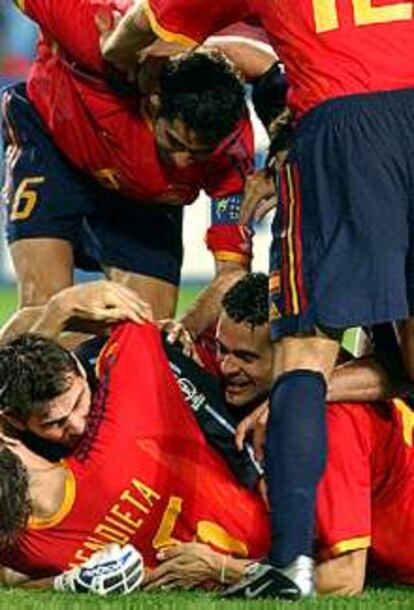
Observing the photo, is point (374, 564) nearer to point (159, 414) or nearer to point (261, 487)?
point (261, 487)

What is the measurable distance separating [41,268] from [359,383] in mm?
2112

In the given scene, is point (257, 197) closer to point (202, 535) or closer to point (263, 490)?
point (263, 490)

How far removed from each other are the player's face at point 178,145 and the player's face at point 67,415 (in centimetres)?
129

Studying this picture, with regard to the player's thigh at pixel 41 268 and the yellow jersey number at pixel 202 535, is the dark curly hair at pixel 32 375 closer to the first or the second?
the yellow jersey number at pixel 202 535

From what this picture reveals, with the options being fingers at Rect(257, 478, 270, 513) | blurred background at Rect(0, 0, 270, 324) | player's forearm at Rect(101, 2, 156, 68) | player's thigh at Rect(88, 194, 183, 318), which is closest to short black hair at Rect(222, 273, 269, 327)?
fingers at Rect(257, 478, 270, 513)

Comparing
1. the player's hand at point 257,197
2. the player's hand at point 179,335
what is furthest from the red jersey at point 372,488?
the player's hand at point 257,197

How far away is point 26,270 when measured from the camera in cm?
756

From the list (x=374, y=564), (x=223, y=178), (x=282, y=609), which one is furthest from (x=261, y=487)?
(x=223, y=178)

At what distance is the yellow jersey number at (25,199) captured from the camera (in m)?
7.59

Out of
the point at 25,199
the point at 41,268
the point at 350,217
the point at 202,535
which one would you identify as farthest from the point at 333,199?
the point at 25,199

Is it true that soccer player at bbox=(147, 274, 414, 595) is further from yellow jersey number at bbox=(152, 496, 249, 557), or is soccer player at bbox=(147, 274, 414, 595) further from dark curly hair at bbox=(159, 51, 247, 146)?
dark curly hair at bbox=(159, 51, 247, 146)

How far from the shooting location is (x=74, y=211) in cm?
758

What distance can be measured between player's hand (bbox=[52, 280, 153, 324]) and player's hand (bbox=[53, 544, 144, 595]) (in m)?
0.72

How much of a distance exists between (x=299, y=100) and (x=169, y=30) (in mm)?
473
